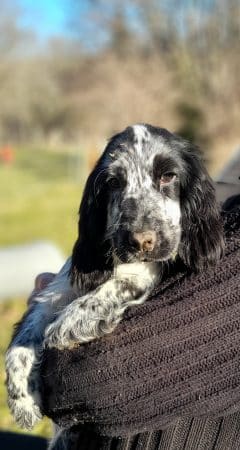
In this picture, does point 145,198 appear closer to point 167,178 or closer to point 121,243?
point 167,178

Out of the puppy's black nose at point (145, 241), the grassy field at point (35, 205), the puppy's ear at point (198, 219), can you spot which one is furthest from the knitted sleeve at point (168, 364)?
the grassy field at point (35, 205)

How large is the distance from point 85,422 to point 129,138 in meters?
1.01

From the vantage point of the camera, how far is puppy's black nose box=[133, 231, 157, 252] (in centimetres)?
218

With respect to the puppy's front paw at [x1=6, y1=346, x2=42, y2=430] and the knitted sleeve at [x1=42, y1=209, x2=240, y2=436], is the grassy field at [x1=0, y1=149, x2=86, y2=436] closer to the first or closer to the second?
the puppy's front paw at [x1=6, y1=346, x2=42, y2=430]

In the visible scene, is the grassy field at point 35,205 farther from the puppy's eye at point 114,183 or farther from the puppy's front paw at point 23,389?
the puppy's eye at point 114,183

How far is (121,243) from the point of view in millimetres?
2203

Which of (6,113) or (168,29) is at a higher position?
(168,29)

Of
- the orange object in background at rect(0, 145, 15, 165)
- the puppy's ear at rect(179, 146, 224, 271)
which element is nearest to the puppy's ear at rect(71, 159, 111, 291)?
the puppy's ear at rect(179, 146, 224, 271)

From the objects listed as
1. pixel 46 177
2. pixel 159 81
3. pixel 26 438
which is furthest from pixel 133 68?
pixel 26 438

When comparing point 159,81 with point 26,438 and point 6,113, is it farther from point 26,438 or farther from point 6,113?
point 26,438

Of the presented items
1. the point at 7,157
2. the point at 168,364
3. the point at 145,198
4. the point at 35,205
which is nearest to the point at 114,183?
the point at 145,198

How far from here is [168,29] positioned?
144ft

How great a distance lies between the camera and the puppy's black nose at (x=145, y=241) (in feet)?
7.14

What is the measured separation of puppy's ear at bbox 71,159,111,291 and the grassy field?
315 centimetres
